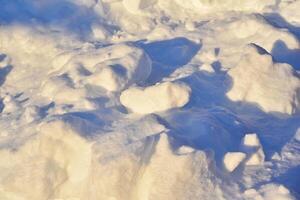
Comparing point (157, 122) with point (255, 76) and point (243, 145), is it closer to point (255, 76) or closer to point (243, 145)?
point (243, 145)

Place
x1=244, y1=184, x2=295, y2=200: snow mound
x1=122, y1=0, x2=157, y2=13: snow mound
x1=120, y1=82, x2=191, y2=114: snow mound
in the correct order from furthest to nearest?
x1=122, y1=0, x2=157, y2=13: snow mound
x1=120, y1=82, x2=191, y2=114: snow mound
x1=244, y1=184, x2=295, y2=200: snow mound

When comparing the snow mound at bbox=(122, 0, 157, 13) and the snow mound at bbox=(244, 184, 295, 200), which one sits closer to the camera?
the snow mound at bbox=(244, 184, 295, 200)

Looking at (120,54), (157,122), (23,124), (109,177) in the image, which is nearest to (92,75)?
(120,54)

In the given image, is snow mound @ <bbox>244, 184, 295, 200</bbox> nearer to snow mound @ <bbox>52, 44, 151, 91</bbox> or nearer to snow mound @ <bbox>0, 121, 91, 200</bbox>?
snow mound @ <bbox>0, 121, 91, 200</bbox>

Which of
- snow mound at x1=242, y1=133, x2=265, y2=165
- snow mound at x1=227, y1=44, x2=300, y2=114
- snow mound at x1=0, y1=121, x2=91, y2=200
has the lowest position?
snow mound at x1=0, y1=121, x2=91, y2=200

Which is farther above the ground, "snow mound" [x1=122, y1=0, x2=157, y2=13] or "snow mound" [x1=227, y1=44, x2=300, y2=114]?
"snow mound" [x1=227, y1=44, x2=300, y2=114]

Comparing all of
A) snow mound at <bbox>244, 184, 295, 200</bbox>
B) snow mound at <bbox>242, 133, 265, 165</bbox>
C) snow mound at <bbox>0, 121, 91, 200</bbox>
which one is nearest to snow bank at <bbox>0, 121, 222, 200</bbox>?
snow mound at <bbox>0, 121, 91, 200</bbox>

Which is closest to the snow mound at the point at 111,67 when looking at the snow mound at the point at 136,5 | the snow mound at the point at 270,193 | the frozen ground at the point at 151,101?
the frozen ground at the point at 151,101
